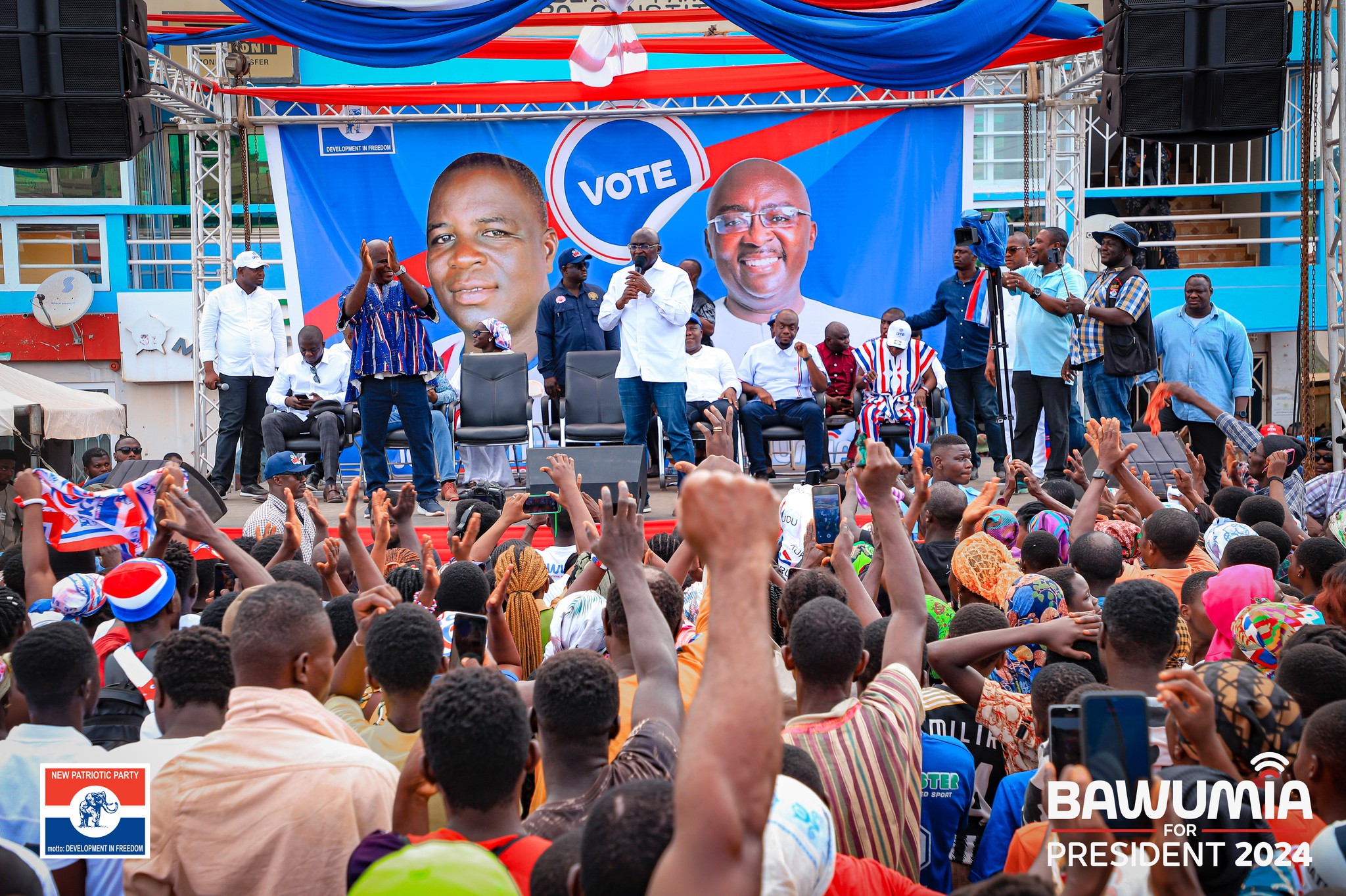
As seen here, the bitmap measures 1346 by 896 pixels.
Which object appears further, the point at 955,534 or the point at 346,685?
the point at 955,534

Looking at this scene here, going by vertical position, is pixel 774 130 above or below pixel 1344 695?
above

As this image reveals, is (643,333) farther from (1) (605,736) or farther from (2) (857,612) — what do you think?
(1) (605,736)

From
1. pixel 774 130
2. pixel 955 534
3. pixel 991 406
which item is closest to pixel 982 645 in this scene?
pixel 955 534

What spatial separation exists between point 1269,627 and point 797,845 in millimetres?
1805

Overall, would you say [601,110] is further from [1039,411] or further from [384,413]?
[1039,411]

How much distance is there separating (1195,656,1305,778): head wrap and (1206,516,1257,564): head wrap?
238cm

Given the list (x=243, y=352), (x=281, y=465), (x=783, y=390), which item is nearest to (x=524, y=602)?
(x=281, y=465)

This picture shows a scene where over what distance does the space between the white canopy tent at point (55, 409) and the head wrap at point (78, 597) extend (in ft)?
20.8

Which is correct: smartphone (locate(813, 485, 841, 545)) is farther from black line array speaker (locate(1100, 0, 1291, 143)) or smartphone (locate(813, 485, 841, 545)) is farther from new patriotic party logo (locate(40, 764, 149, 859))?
black line array speaker (locate(1100, 0, 1291, 143))

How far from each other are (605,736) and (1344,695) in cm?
146

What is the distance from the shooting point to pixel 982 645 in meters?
2.77

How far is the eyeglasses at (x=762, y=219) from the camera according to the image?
11.2 metres

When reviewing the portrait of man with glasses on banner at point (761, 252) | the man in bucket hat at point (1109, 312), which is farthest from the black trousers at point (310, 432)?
the man in bucket hat at point (1109, 312)

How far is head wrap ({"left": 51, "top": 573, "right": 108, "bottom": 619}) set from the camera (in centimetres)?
328
